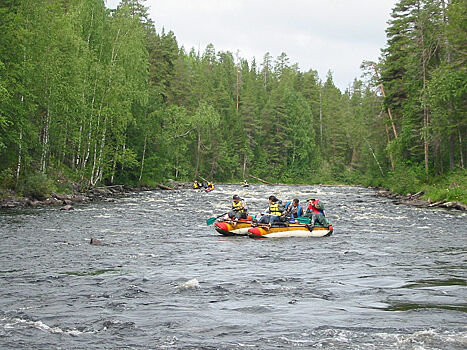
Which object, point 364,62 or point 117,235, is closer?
point 117,235

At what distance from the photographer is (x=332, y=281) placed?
11.1 metres

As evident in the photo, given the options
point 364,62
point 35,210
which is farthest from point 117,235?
point 364,62

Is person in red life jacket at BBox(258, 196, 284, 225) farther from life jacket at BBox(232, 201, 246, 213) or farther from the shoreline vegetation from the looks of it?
the shoreline vegetation

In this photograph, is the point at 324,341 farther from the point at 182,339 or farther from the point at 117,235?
the point at 117,235

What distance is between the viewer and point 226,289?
33.8ft

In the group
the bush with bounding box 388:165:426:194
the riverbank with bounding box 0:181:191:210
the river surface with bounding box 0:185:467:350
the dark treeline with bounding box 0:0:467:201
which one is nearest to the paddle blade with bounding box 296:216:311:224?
the river surface with bounding box 0:185:467:350

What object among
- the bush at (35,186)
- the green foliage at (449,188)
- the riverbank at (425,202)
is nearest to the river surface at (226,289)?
the bush at (35,186)

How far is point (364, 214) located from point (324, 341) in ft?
64.1

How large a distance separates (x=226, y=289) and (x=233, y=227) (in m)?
8.73

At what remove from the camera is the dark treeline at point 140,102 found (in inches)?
1069

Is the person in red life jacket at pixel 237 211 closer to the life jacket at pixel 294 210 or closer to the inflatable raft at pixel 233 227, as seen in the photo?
the inflatable raft at pixel 233 227

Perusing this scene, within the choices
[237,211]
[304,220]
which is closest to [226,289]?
[237,211]

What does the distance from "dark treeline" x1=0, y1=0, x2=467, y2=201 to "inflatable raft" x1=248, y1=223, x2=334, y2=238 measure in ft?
41.6

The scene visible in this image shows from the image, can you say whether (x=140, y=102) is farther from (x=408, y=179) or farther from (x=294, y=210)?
(x=294, y=210)
